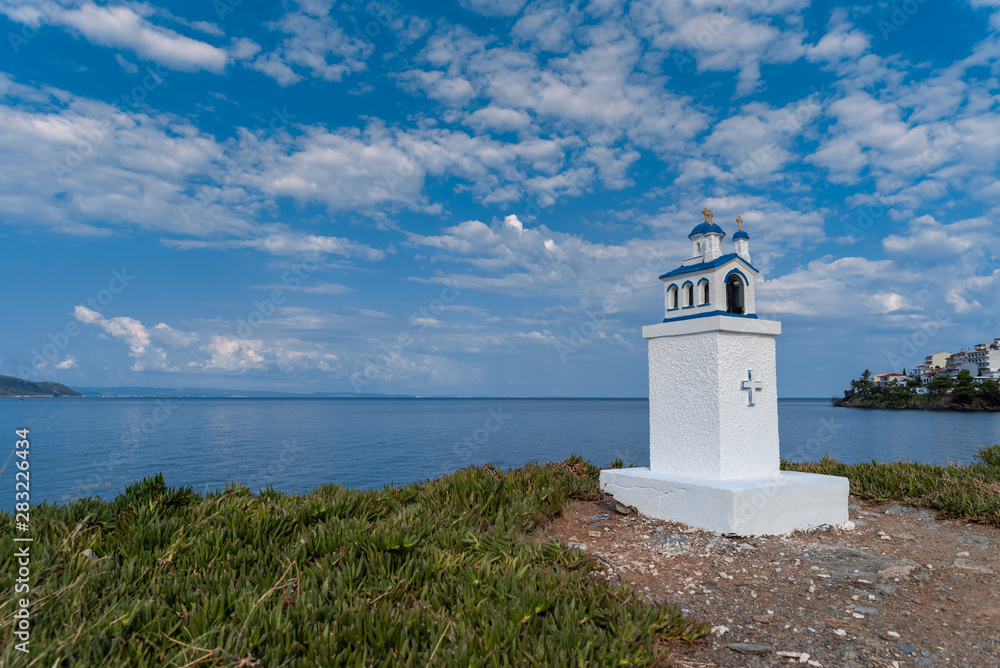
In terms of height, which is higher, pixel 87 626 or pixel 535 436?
pixel 87 626

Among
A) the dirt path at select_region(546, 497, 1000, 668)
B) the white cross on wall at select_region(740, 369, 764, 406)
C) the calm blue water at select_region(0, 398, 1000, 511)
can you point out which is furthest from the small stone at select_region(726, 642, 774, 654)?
the calm blue water at select_region(0, 398, 1000, 511)

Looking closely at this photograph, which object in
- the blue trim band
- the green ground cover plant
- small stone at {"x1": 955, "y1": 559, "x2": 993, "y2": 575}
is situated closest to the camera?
the green ground cover plant

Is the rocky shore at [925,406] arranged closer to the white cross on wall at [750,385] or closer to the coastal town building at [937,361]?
the coastal town building at [937,361]

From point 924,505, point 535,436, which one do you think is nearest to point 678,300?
point 924,505

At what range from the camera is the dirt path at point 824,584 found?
13.2ft

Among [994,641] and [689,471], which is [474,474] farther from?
[994,641]

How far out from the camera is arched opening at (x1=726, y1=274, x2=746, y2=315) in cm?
819

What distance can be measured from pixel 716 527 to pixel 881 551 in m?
1.92

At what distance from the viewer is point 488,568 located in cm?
462

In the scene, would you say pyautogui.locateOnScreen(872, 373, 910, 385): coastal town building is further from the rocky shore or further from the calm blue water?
the calm blue water

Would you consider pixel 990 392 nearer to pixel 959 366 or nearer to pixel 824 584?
pixel 959 366

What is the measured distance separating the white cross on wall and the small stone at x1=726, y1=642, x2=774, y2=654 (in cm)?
413

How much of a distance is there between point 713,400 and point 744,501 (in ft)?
4.56

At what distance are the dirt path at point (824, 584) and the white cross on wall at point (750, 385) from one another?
1.86 m
